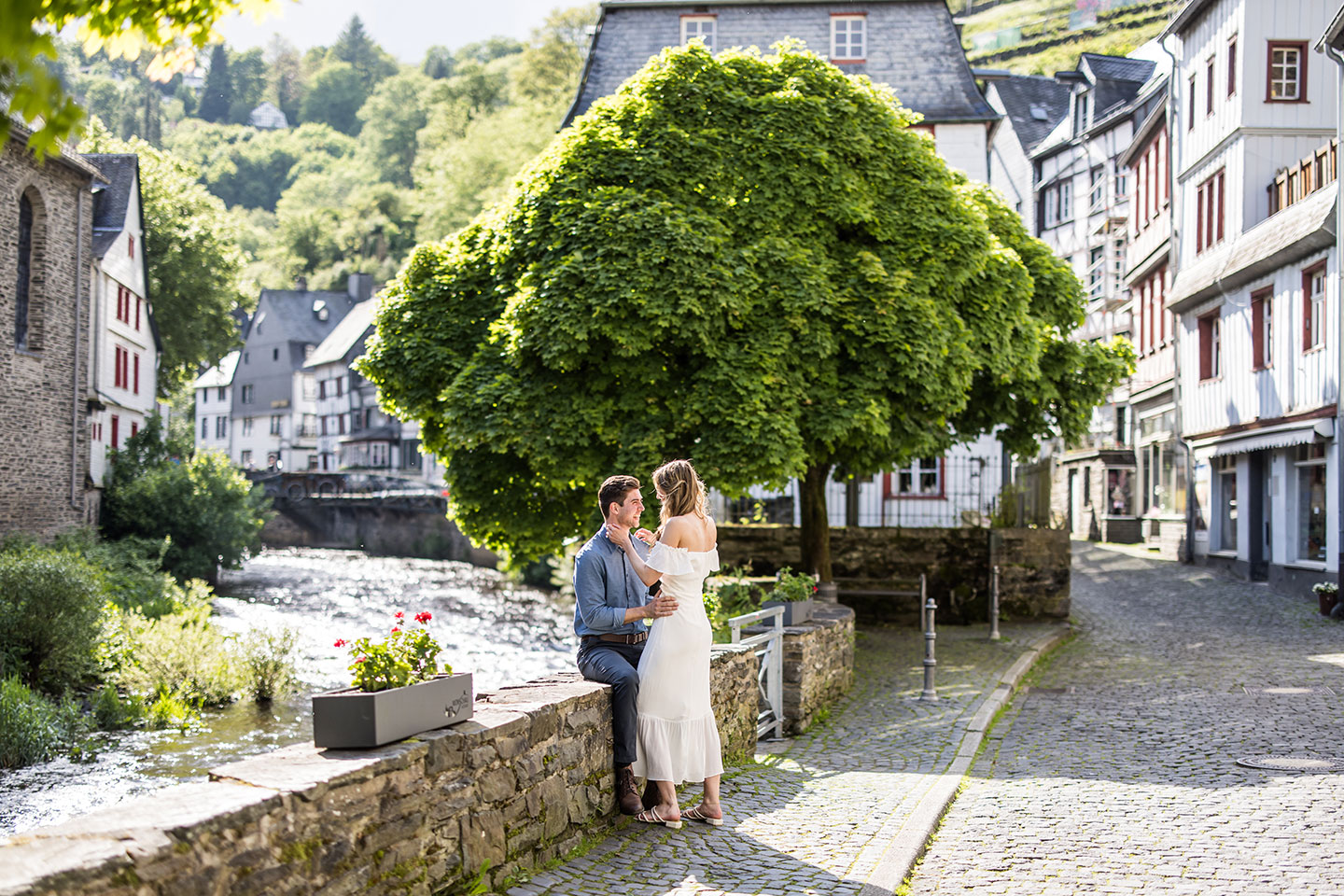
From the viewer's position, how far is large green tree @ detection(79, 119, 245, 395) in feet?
142

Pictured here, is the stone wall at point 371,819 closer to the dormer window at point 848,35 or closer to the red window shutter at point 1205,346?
the red window shutter at point 1205,346

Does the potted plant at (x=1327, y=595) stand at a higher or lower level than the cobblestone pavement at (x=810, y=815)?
higher

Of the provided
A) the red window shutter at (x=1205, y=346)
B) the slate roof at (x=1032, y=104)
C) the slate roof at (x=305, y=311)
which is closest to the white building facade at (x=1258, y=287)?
the red window shutter at (x=1205, y=346)

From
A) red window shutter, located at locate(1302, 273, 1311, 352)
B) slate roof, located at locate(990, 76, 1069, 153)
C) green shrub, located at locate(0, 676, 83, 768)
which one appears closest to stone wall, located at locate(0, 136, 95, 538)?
green shrub, located at locate(0, 676, 83, 768)

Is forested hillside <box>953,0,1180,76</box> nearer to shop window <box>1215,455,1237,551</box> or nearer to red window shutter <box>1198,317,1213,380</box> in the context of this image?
red window shutter <box>1198,317,1213,380</box>

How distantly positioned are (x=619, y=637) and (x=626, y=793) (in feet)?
2.87

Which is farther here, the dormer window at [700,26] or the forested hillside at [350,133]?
the forested hillside at [350,133]

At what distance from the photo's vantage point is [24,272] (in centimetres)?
2800

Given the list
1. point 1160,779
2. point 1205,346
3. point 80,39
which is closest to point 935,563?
point 1205,346

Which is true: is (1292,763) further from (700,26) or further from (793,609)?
(700,26)

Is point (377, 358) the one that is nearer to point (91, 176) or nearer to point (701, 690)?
point (701, 690)

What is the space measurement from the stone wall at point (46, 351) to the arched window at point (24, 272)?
0.35 ft

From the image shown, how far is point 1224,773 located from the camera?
28.5ft

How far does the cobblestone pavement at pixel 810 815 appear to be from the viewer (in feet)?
19.1
